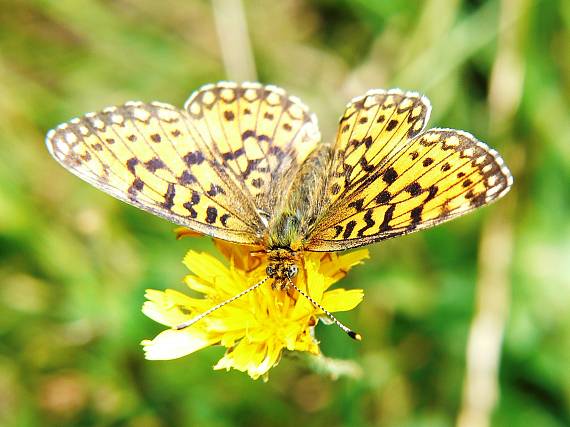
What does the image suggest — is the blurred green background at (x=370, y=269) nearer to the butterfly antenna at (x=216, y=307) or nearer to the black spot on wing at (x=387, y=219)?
the butterfly antenna at (x=216, y=307)

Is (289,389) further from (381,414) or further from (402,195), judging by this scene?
(402,195)

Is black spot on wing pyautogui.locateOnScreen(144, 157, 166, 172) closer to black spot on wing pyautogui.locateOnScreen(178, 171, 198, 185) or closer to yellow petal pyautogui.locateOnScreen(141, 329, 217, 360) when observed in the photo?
black spot on wing pyautogui.locateOnScreen(178, 171, 198, 185)

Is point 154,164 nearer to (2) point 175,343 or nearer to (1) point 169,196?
(1) point 169,196

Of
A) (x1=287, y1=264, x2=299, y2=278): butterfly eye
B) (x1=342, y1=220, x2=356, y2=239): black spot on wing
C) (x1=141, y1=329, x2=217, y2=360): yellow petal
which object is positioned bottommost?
(x1=141, y1=329, x2=217, y2=360): yellow petal

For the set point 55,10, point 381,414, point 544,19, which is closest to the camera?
point 381,414

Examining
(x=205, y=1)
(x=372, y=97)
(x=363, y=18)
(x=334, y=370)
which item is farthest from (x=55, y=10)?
(x=334, y=370)

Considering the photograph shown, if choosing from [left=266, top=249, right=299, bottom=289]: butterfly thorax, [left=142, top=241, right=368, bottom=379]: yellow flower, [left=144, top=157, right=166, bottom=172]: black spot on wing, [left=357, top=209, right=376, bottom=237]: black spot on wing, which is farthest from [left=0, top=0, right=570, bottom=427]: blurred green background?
[left=144, top=157, right=166, bottom=172]: black spot on wing

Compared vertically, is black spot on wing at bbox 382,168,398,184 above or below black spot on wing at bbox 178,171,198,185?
below
